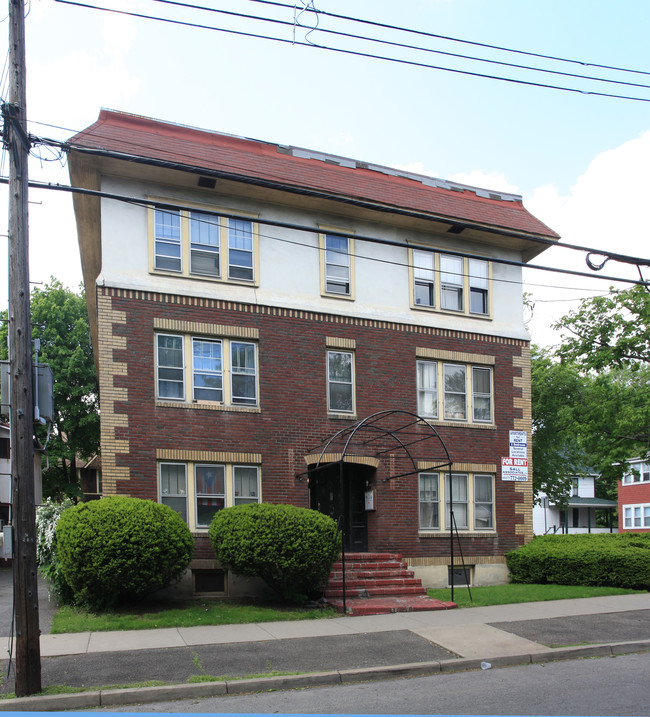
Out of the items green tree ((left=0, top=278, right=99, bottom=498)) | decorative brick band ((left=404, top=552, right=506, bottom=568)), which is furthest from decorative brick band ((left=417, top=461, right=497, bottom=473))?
green tree ((left=0, top=278, right=99, bottom=498))

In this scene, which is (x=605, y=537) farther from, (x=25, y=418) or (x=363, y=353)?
(x=25, y=418)

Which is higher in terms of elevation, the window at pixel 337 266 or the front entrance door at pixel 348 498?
the window at pixel 337 266

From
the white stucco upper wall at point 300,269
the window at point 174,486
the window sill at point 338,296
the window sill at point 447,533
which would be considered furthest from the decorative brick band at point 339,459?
the window sill at point 338,296

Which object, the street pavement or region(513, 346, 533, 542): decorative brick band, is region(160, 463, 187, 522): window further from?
region(513, 346, 533, 542): decorative brick band

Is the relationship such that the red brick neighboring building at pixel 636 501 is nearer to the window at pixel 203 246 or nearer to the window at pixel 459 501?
the window at pixel 459 501

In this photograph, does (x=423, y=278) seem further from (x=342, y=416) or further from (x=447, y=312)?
(x=342, y=416)

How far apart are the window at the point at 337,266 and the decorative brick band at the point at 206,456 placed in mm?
4335

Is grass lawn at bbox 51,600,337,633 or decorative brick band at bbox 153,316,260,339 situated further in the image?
decorative brick band at bbox 153,316,260,339

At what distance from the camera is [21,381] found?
→ 891cm

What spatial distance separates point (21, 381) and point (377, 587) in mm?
9473

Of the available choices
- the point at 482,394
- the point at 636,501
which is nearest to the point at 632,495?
the point at 636,501

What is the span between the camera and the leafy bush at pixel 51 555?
14.0 metres

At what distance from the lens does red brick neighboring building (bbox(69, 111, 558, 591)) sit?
15703mm

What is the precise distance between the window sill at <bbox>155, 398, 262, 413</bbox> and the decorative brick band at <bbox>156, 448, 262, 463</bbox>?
0.91 meters
